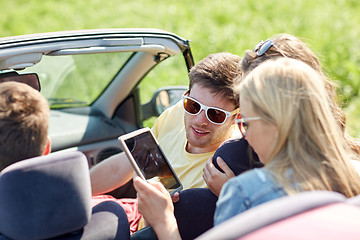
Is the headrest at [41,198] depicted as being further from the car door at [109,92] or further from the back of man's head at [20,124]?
the car door at [109,92]

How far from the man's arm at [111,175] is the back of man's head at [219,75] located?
672mm

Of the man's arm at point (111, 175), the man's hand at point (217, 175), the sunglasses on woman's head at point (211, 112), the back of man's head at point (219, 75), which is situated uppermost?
the back of man's head at point (219, 75)

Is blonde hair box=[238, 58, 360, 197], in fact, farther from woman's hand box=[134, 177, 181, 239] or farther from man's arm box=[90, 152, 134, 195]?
man's arm box=[90, 152, 134, 195]

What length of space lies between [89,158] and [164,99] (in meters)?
0.77

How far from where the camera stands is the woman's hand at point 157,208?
1962 mm

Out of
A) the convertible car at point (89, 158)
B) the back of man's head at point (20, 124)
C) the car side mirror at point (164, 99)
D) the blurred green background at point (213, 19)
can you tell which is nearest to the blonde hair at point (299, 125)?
the convertible car at point (89, 158)

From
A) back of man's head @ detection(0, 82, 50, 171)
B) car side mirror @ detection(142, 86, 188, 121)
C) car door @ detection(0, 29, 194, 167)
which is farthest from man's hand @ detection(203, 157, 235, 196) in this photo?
car side mirror @ detection(142, 86, 188, 121)

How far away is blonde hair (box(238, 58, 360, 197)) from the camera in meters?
1.67

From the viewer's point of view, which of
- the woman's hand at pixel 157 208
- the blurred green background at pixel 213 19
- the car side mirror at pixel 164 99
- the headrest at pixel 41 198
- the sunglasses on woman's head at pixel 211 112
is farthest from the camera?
the blurred green background at pixel 213 19

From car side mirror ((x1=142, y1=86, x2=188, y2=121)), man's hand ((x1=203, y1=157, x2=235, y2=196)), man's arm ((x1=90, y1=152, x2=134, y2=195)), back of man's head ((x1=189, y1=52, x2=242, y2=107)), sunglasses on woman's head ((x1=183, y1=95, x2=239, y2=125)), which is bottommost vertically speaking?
man's arm ((x1=90, y1=152, x2=134, y2=195))

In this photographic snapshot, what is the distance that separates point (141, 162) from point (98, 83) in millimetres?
5534

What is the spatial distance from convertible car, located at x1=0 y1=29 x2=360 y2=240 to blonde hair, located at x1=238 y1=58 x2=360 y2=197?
0.22 m

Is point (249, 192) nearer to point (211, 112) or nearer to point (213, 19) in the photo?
point (211, 112)

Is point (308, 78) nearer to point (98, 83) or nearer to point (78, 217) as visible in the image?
point (78, 217)
